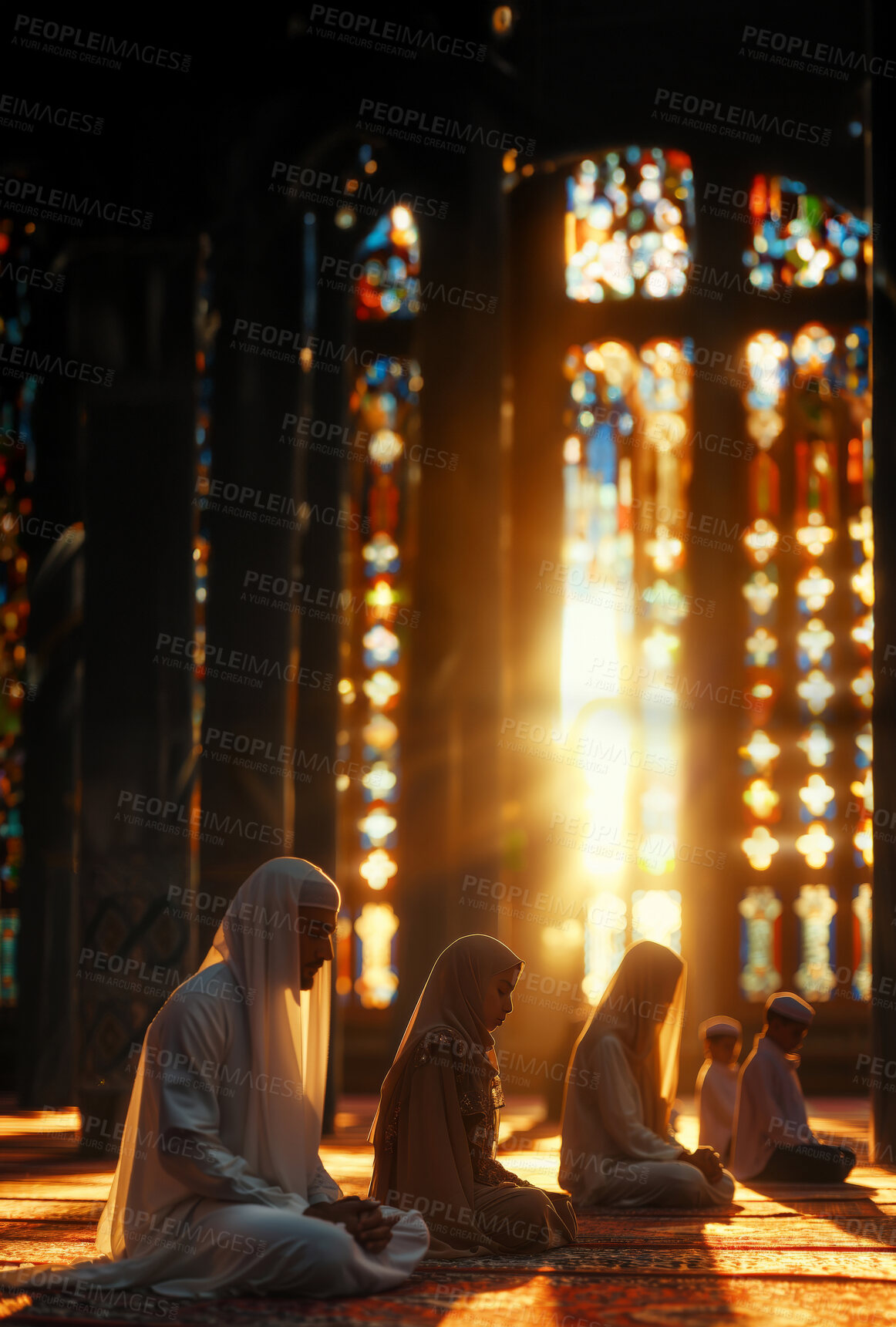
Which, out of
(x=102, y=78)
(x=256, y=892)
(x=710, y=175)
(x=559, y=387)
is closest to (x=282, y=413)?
(x=102, y=78)

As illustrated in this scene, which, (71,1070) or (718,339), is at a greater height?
(718,339)

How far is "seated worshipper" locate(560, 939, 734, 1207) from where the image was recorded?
566cm

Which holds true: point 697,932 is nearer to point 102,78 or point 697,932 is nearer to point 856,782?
point 856,782

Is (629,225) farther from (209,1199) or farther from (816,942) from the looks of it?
(209,1199)

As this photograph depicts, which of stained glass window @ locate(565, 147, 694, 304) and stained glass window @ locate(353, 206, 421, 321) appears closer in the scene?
stained glass window @ locate(565, 147, 694, 304)

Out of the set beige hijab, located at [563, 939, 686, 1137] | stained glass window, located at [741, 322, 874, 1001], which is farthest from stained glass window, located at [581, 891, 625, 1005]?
beige hijab, located at [563, 939, 686, 1137]

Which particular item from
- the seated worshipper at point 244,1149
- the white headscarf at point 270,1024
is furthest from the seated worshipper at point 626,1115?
the white headscarf at point 270,1024

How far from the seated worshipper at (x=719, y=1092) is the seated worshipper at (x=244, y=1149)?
12.1ft

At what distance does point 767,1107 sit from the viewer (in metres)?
6.75

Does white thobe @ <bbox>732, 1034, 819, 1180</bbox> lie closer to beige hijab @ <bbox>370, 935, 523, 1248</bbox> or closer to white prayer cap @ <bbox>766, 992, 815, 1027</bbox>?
white prayer cap @ <bbox>766, 992, 815, 1027</bbox>

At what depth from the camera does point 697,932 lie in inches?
440

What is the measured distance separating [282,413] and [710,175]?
15.3 feet

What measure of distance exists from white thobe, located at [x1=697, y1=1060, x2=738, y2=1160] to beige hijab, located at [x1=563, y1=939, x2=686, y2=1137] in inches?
57.5

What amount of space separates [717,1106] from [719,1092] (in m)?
0.07
